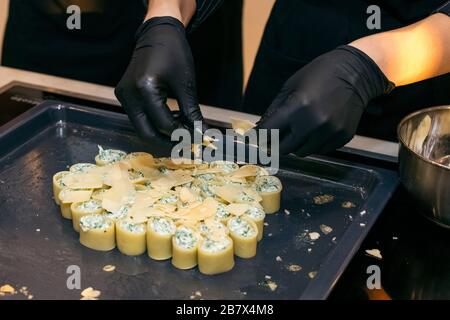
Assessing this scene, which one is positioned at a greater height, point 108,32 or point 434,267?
point 108,32

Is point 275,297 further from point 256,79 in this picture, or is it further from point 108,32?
point 108,32

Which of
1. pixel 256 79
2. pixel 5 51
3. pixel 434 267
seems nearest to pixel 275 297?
pixel 434 267

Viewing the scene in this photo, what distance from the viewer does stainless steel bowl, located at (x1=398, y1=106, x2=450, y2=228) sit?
147 centimetres

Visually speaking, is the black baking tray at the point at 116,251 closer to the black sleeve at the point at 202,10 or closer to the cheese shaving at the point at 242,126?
the cheese shaving at the point at 242,126

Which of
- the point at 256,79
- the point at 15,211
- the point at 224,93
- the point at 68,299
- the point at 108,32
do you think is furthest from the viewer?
the point at 224,93

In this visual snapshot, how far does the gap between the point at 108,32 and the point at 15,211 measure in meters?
0.88

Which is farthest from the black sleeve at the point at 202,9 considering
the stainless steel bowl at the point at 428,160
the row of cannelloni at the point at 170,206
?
the stainless steel bowl at the point at 428,160

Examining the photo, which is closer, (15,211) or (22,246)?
(22,246)

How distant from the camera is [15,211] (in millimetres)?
1629

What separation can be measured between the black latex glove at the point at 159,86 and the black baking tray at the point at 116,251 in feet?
0.87

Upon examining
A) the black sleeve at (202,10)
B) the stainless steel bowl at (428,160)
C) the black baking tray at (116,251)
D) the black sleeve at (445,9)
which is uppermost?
the black sleeve at (445,9)

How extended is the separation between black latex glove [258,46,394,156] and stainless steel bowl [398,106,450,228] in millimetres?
142

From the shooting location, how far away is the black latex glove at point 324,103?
4.86 ft

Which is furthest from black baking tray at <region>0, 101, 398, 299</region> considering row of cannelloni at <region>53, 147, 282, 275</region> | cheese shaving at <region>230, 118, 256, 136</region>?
cheese shaving at <region>230, 118, 256, 136</region>
